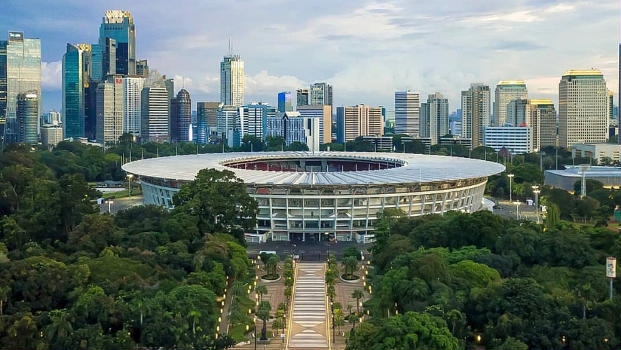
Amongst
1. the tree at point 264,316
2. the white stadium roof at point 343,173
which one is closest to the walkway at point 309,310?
the tree at point 264,316

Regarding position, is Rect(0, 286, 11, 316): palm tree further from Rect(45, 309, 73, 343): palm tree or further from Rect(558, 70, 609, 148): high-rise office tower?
→ Rect(558, 70, 609, 148): high-rise office tower

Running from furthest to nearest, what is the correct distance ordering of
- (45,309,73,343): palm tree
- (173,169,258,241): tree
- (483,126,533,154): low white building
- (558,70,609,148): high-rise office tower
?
(558,70,609,148): high-rise office tower → (483,126,533,154): low white building → (173,169,258,241): tree → (45,309,73,343): palm tree

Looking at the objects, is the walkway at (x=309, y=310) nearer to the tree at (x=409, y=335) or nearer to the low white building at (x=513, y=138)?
the tree at (x=409, y=335)

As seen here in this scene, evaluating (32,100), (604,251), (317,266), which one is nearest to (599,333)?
(604,251)

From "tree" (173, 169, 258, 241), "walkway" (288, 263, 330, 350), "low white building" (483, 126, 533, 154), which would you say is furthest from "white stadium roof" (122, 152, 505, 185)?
"low white building" (483, 126, 533, 154)

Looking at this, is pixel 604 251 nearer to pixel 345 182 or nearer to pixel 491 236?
pixel 491 236

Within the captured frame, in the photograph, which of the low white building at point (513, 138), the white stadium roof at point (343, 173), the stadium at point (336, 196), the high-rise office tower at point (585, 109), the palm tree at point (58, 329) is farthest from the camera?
the high-rise office tower at point (585, 109)
